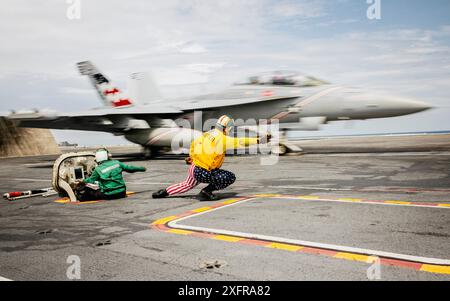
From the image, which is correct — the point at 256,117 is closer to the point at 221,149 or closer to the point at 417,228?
the point at 221,149

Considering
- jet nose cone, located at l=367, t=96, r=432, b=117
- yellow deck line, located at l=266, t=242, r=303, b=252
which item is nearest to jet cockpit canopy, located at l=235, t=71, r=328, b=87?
jet nose cone, located at l=367, t=96, r=432, b=117

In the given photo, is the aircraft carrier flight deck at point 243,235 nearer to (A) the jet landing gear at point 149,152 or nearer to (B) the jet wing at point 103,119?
(B) the jet wing at point 103,119

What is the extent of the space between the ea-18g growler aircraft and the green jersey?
10911 mm

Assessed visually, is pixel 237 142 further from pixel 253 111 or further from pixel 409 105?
pixel 253 111

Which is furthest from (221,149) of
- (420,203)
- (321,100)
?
(321,100)

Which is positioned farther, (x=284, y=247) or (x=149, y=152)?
(x=149, y=152)

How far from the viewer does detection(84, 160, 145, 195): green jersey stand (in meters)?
7.84

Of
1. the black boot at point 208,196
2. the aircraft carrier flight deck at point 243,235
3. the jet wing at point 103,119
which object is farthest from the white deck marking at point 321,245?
the jet wing at point 103,119

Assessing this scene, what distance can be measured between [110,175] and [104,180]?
0.58 ft

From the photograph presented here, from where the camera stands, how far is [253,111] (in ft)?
61.6

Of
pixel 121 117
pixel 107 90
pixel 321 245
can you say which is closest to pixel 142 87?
pixel 107 90

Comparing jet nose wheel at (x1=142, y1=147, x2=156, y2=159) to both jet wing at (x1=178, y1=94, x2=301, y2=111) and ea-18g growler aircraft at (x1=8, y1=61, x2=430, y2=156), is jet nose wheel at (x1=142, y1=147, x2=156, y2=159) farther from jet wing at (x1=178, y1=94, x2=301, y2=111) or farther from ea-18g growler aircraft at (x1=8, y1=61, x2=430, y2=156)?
jet wing at (x1=178, y1=94, x2=301, y2=111)
